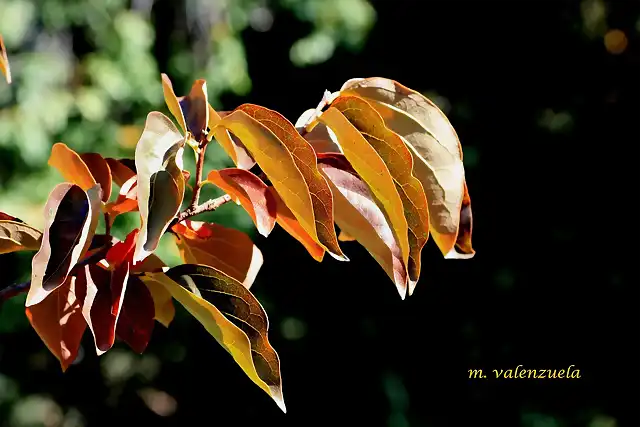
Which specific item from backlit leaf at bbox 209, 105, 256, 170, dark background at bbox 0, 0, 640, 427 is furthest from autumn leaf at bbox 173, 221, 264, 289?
dark background at bbox 0, 0, 640, 427

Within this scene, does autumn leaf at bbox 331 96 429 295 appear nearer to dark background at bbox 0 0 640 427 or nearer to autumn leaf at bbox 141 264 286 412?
autumn leaf at bbox 141 264 286 412

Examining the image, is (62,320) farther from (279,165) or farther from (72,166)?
(279,165)

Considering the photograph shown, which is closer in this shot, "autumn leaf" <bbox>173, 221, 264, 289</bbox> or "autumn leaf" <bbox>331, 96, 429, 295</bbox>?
"autumn leaf" <bbox>331, 96, 429, 295</bbox>

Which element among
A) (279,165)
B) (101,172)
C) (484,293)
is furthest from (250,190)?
(484,293)

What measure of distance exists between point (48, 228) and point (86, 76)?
2456mm

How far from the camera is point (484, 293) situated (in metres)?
2.92

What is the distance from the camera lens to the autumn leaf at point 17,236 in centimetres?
54

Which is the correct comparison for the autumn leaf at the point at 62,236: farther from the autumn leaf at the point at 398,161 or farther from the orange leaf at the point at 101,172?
the autumn leaf at the point at 398,161

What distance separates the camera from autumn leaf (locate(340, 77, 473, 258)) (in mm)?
562

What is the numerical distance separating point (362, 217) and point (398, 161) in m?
0.06

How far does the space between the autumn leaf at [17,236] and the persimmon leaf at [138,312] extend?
0.26ft

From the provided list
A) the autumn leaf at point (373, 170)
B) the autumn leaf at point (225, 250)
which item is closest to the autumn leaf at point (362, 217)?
the autumn leaf at point (373, 170)

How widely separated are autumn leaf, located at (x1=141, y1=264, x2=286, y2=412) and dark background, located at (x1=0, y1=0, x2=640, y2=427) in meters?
2.31

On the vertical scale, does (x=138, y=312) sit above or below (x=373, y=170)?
below
